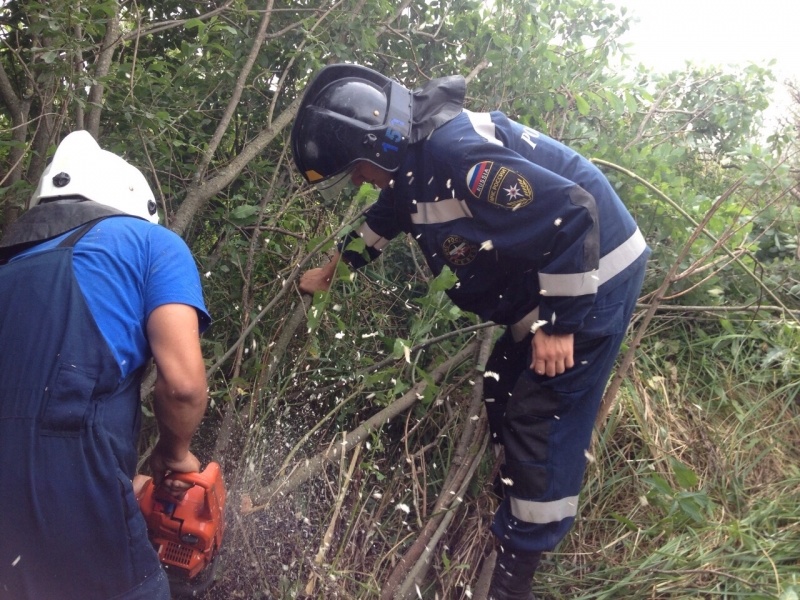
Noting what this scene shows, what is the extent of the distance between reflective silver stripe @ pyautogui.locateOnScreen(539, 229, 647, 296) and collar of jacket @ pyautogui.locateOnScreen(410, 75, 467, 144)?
25.4 inches

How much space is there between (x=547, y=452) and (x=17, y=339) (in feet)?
5.43

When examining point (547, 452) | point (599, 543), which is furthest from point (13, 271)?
point (599, 543)

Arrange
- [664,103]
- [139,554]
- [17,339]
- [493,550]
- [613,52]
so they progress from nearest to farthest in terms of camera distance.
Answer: [17,339]
[139,554]
[493,550]
[613,52]
[664,103]

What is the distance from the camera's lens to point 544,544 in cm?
224

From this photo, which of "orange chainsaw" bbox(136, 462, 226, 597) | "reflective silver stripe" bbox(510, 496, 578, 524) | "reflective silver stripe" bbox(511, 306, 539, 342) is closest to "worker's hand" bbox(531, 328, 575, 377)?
"reflective silver stripe" bbox(511, 306, 539, 342)

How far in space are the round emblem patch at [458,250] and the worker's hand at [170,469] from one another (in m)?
1.09

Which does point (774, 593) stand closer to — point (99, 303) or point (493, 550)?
point (493, 550)

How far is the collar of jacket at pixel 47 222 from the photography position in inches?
66.8

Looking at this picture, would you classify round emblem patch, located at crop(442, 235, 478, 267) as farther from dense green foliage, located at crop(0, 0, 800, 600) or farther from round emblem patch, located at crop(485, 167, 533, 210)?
round emblem patch, located at crop(485, 167, 533, 210)

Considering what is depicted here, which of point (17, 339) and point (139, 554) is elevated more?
point (17, 339)

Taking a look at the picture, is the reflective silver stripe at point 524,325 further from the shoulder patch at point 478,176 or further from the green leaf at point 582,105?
the green leaf at point 582,105

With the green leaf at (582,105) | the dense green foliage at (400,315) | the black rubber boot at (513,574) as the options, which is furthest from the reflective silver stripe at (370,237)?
the green leaf at (582,105)

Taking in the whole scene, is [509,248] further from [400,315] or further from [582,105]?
[582,105]

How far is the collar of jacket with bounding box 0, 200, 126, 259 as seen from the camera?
66.8 inches
